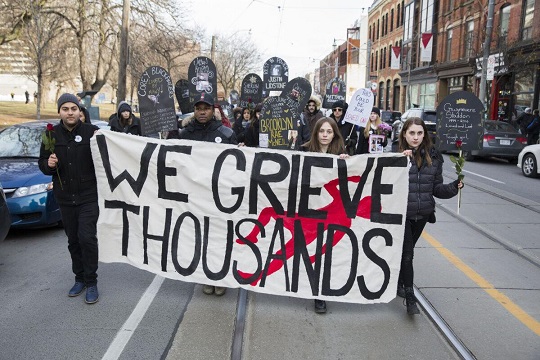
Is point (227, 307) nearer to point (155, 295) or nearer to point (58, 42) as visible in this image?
point (155, 295)

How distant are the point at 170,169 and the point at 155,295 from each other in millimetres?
1228

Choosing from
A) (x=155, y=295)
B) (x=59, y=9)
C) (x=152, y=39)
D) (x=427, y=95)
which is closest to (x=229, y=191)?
(x=155, y=295)

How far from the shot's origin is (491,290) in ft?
15.5

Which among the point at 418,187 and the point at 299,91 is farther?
the point at 299,91

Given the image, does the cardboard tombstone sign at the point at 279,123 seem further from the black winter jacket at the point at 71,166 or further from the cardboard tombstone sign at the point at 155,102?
the black winter jacket at the point at 71,166

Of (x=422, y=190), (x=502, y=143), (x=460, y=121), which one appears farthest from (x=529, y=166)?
(x=422, y=190)

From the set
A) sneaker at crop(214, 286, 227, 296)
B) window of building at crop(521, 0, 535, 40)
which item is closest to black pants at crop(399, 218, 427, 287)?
sneaker at crop(214, 286, 227, 296)

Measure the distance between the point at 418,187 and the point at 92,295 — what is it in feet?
10.2

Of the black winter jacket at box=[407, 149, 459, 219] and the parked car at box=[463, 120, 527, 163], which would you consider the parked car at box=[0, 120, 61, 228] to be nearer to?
the black winter jacket at box=[407, 149, 459, 219]

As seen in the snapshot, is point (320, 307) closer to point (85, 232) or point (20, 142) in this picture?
point (85, 232)

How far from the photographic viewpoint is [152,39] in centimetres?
2659

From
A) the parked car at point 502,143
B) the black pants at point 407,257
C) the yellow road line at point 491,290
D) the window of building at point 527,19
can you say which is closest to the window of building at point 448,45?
the window of building at point 527,19

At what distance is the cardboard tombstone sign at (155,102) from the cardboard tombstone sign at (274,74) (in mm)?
7546

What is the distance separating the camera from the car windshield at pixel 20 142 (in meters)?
7.31
